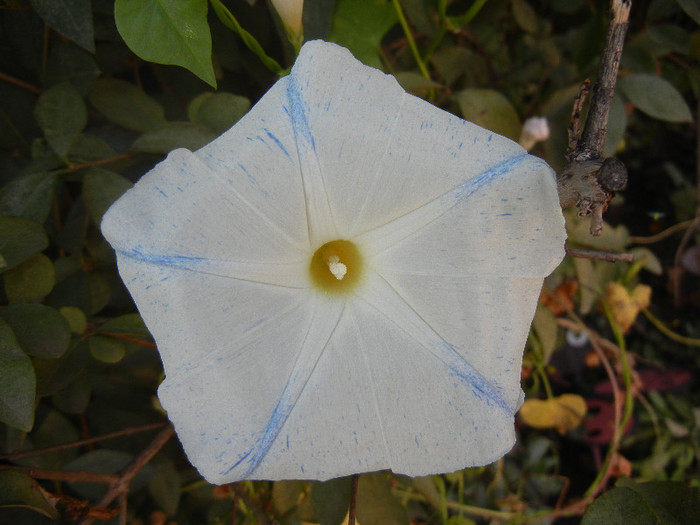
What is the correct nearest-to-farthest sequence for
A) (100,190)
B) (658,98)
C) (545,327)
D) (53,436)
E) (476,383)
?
1. (476,383)
2. (100,190)
3. (53,436)
4. (658,98)
5. (545,327)

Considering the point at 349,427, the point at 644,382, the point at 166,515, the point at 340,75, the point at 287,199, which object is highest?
the point at 340,75

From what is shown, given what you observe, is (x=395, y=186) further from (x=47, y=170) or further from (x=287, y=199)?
(x=47, y=170)

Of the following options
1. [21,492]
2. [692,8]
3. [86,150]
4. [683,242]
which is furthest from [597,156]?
[683,242]

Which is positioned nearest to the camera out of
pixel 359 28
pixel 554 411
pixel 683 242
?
pixel 359 28

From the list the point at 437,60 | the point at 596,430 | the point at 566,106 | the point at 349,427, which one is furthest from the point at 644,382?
the point at 349,427

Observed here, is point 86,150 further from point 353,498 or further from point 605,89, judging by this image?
point 605,89

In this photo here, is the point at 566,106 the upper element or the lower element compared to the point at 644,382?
upper
